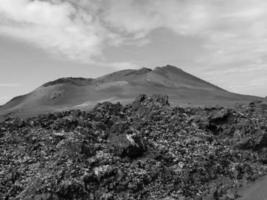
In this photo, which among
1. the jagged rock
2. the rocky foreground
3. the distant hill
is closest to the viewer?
the rocky foreground

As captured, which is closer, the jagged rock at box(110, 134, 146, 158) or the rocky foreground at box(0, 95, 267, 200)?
the rocky foreground at box(0, 95, 267, 200)

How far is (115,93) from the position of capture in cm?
5900

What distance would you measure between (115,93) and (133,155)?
132 ft

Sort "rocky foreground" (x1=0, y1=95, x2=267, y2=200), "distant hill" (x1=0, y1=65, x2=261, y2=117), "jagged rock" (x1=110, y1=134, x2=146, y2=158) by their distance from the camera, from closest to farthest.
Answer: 1. "rocky foreground" (x1=0, y1=95, x2=267, y2=200)
2. "jagged rock" (x1=110, y1=134, x2=146, y2=158)
3. "distant hill" (x1=0, y1=65, x2=261, y2=117)

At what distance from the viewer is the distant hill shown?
5265 cm

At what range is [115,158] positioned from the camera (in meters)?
18.4

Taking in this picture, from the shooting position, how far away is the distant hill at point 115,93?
173 ft

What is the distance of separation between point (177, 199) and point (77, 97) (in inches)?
1800

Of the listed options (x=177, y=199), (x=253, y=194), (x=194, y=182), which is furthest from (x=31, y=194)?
(x=253, y=194)

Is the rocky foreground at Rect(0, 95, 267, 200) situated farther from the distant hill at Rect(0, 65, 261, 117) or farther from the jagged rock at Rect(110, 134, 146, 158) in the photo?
the distant hill at Rect(0, 65, 261, 117)

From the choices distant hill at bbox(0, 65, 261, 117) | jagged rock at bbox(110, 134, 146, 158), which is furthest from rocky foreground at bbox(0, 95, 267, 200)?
distant hill at bbox(0, 65, 261, 117)

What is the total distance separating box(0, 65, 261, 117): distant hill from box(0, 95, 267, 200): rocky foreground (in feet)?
78.3

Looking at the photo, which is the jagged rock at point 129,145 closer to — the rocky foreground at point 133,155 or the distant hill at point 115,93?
the rocky foreground at point 133,155

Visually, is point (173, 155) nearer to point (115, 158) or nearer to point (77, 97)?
point (115, 158)
